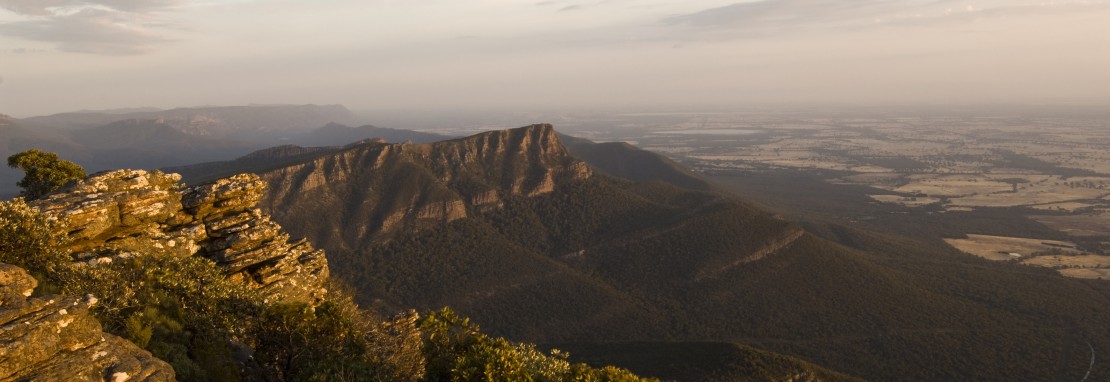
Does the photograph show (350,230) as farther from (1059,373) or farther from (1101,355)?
(1101,355)

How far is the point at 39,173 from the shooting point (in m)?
35.9

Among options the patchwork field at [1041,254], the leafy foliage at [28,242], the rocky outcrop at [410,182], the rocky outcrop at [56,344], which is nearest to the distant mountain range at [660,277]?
the rocky outcrop at [410,182]

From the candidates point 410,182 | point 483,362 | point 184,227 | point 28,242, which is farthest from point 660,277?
point 28,242

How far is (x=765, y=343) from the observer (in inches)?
3246

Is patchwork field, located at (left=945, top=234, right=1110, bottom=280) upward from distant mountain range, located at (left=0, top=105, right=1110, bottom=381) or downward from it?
downward

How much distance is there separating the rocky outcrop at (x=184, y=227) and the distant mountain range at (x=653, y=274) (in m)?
44.6

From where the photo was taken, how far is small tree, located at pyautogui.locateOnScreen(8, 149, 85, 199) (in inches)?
1395

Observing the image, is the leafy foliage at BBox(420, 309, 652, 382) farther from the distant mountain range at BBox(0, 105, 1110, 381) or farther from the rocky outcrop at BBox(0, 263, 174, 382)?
the distant mountain range at BBox(0, 105, 1110, 381)

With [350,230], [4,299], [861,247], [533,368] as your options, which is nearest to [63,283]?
[4,299]

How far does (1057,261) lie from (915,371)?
95.9 m

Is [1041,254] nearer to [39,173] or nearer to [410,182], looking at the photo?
[410,182]

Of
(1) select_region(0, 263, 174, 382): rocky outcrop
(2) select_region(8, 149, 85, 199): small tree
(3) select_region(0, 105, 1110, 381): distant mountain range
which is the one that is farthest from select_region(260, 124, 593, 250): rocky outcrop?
(1) select_region(0, 263, 174, 382): rocky outcrop

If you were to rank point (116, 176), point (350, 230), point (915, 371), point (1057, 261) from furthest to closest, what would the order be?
→ point (1057, 261) → point (350, 230) → point (915, 371) → point (116, 176)

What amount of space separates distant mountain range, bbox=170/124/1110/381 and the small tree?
5420cm
